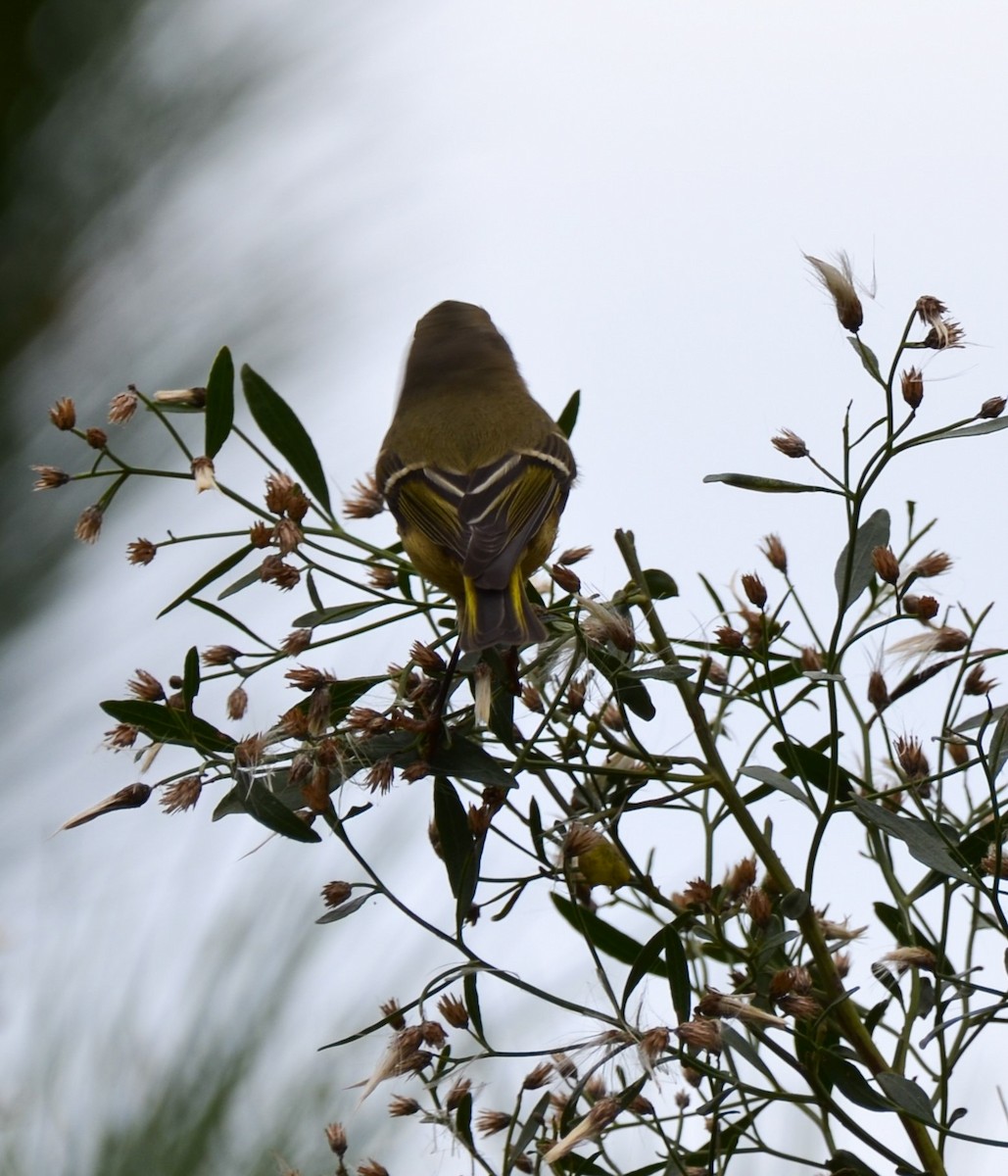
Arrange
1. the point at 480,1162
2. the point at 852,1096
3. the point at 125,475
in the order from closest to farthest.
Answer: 1. the point at 852,1096
2. the point at 480,1162
3. the point at 125,475

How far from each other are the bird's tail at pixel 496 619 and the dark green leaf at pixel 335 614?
0.38 feet

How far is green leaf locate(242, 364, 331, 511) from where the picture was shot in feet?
7.44

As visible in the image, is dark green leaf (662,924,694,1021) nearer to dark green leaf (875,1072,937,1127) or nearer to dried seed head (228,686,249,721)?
dark green leaf (875,1072,937,1127)

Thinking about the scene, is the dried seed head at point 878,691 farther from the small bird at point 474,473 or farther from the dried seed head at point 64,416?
the dried seed head at point 64,416

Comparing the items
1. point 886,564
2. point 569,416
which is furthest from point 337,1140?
point 569,416

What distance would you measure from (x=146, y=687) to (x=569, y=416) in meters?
0.85

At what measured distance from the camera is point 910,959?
1603 millimetres

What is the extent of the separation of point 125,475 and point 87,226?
1.03 ft

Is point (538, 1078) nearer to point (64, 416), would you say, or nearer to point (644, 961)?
point (644, 961)

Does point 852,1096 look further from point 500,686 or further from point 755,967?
point 500,686

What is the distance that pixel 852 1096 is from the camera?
1.60 meters

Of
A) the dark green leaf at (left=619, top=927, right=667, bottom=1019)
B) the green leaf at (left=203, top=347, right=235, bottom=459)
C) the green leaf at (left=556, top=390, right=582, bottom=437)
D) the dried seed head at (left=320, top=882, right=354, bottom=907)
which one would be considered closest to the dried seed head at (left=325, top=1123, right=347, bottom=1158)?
the dried seed head at (left=320, top=882, right=354, bottom=907)

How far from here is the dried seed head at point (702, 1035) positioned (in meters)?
1.52

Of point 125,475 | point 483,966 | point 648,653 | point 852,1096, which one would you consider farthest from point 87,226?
point 852,1096
